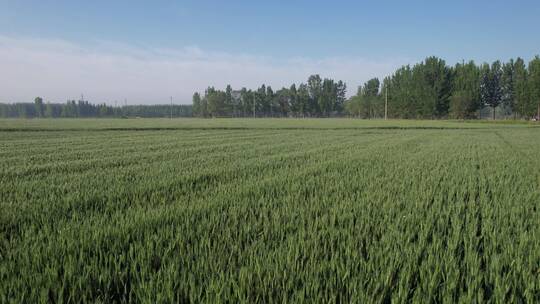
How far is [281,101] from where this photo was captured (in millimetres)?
157125

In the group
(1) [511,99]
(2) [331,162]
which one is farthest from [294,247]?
(1) [511,99]

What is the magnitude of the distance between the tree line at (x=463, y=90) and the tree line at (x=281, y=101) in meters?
47.3

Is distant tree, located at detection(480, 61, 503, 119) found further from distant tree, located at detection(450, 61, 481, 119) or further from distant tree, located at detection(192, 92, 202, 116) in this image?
distant tree, located at detection(192, 92, 202, 116)

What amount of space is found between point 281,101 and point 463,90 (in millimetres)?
81689

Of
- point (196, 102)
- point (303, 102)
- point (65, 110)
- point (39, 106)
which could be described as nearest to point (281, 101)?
point (303, 102)

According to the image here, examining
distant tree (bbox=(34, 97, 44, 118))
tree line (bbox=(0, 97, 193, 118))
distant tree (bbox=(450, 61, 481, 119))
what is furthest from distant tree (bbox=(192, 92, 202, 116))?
distant tree (bbox=(450, 61, 481, 119))

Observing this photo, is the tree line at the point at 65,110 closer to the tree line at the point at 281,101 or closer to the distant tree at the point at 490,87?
the tree line at the point at 281,101

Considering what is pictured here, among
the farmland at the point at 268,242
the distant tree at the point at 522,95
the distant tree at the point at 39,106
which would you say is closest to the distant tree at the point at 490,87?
the distant tree at the point at 522,95

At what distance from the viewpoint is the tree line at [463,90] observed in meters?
→ 80.9

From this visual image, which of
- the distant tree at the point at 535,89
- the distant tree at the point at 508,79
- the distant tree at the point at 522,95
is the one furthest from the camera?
the distant tree at the point at 508,79

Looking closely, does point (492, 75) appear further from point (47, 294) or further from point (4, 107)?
point (4, 107)

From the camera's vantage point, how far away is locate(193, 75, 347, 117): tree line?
151 meters

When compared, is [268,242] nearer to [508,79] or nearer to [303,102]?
[508,79]

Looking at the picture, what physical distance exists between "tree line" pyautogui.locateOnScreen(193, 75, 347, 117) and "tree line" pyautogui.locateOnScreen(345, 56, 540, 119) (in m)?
47.3
